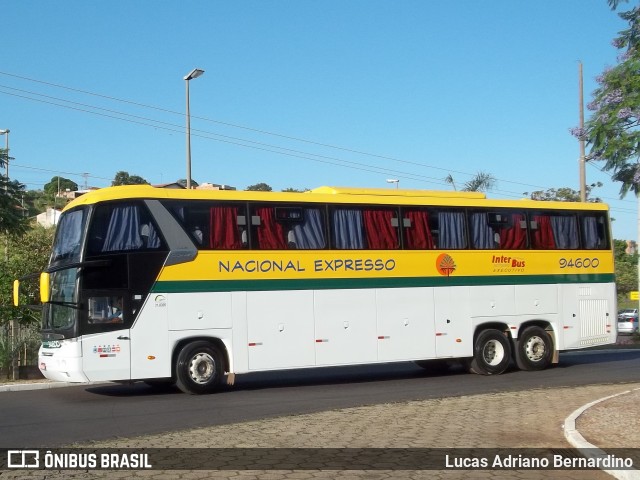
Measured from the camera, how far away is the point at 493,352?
20594 mm

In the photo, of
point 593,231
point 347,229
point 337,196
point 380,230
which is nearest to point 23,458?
point 347,229

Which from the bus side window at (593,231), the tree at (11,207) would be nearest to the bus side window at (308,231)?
the bus side window at (593,231)

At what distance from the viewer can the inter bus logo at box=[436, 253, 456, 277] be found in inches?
774

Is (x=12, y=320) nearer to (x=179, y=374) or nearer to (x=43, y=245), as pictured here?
(x=179, y=374)

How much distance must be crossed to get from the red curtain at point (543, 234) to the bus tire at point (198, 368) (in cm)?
886

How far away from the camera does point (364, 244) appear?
18.8 m

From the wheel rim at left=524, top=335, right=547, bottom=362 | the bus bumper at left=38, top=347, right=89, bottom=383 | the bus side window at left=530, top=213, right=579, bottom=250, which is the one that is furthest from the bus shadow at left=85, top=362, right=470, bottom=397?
the bus side window at left=530, top=213, right=579, bottom=250

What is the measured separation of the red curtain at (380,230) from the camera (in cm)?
1884

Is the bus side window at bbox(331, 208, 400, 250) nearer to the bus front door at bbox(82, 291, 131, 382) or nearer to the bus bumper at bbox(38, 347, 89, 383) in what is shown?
the bus front door at bbox(82, 291, 131, 382)

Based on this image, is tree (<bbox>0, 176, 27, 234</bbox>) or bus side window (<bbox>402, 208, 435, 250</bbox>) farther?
tree (<bbox>0, 176, 27, 234</bbox>)

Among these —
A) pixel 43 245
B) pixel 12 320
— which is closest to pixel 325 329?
pixel 12 320

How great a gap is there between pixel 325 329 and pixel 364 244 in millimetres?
2123

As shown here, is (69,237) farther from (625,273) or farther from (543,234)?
(625,273)

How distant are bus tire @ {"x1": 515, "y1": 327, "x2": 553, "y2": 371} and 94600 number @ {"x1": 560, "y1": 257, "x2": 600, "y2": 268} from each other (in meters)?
1.81
